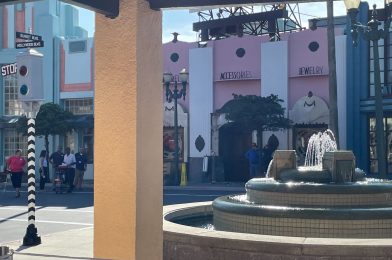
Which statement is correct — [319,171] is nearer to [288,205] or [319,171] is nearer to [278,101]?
[288,205]

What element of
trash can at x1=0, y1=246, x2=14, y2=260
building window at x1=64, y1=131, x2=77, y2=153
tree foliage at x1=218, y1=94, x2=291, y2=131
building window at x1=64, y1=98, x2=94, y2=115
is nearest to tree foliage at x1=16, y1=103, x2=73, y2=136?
building window at x1=64, y1=98, x2=94, y2=115

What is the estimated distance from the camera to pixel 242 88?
94.2 feet

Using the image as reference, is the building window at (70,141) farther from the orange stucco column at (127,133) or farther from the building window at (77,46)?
the orange stucco column at (127,133)

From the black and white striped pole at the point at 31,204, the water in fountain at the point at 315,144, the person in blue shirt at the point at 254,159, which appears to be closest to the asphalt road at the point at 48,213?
the black and white striped pole at the point at 31,204

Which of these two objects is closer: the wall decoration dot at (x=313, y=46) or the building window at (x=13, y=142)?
the wall decoration dot at (x=313, y=46)

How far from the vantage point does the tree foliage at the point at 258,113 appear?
82.0 feet

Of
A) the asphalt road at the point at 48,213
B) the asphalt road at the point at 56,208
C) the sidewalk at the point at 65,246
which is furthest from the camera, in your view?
the asphalt road at the point at 56,208

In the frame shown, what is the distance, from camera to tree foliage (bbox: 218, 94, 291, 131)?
25.0 metres

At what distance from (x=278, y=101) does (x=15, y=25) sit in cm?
1557

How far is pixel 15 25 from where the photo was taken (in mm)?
32094

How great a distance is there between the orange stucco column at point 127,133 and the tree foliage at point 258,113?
20316 mm

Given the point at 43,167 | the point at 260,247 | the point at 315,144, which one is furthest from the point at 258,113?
the point at 260,247

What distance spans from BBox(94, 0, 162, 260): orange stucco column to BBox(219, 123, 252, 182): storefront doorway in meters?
23.4

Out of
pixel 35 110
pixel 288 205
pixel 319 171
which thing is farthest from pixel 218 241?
pixel 35 110
